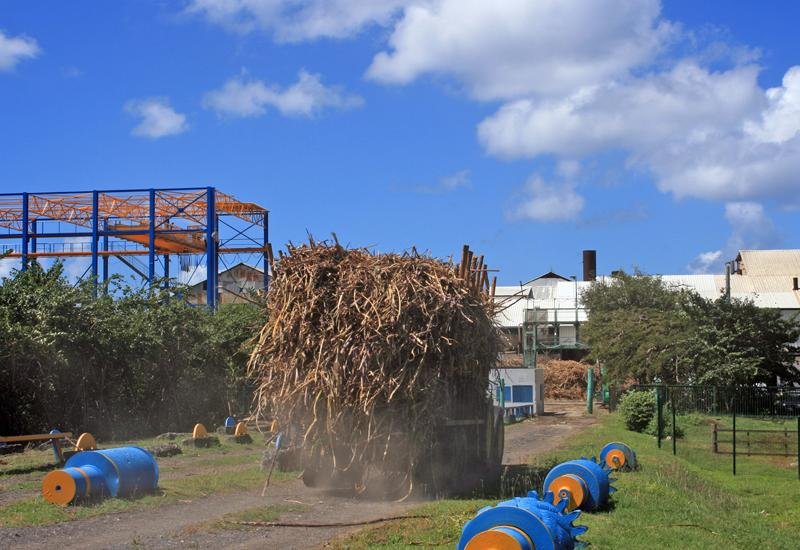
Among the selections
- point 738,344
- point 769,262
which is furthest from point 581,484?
point 769,262

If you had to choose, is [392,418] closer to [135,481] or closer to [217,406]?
[135,481]

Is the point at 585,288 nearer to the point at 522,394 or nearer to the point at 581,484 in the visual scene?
the point at 522,394

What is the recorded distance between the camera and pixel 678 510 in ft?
43.1

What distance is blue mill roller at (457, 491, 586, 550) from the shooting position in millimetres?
7484

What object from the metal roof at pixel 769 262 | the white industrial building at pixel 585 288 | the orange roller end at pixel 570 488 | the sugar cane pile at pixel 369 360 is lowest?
the orange roller end at pixel 570 488

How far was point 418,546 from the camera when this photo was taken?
1002cm

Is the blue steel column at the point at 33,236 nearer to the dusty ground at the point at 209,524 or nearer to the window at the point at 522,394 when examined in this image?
the window at the point at 522,394

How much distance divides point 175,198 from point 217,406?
21.6 metres

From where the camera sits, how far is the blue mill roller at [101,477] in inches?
490

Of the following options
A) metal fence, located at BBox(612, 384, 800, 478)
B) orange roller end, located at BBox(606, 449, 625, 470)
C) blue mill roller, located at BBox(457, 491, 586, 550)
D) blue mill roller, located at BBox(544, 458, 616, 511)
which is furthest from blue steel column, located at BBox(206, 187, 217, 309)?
blue mill roller, located at BBox(457, 491, 586, 550)

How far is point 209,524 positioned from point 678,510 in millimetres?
6626

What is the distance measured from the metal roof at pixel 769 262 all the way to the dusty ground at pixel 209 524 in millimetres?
73938

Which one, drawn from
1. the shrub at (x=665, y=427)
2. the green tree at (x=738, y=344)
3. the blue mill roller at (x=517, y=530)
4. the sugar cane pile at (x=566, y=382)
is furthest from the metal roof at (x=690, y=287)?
the blue mill roller at (x=517, y=530)

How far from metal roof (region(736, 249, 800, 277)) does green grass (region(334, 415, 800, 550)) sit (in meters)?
61.5
